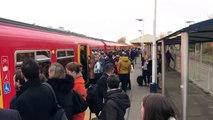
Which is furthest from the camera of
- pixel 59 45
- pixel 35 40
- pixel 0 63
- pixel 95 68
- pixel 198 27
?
pixel 95 68

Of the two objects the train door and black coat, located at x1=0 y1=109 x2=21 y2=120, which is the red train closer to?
black coat, located at x1=0 y1=109 x2=21 y2=120

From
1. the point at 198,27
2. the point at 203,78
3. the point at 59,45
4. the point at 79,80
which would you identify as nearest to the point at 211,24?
the point at 198,27

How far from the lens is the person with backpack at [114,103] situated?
15.1ft

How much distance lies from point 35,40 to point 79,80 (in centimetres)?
210

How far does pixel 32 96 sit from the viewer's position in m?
3.64

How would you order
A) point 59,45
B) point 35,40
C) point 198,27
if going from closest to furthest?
point 198,27 < point 35,40 < point 59,45

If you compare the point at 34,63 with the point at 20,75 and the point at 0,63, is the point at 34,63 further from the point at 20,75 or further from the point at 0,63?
the point at 0,63

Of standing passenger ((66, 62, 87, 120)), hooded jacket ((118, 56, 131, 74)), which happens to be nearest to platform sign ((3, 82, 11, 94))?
standing passenger ((66, 62, 87, 120))

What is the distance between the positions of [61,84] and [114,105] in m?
0.77

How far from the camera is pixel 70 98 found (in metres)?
4.61

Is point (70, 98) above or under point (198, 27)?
under

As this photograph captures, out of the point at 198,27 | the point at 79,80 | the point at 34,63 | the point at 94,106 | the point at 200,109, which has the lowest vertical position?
the point at 200,109

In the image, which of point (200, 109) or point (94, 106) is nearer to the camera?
point (94, 106)

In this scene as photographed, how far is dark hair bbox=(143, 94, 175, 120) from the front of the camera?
7.54 feet
